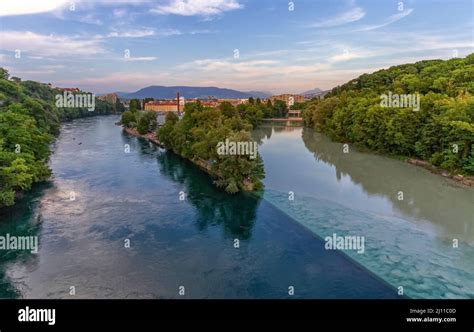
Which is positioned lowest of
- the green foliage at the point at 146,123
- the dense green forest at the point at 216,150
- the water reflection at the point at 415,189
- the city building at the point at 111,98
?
the water reflection at the point at 415,189

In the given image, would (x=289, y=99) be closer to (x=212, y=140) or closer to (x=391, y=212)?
(x=212, y=140)

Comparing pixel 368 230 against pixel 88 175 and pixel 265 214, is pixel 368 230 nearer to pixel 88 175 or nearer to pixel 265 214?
pixel 265 214

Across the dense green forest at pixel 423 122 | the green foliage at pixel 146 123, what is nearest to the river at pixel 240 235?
the dense green forest at pixel 423 122

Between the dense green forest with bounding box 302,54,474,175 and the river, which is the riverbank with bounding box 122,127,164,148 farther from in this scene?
the dense green forest with bounding box 302,54,474,175

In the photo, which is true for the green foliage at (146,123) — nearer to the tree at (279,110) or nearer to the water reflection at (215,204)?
the water reflection at (215,204)

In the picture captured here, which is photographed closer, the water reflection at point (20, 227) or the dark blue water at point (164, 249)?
the dark blue water at point (164, 249)
